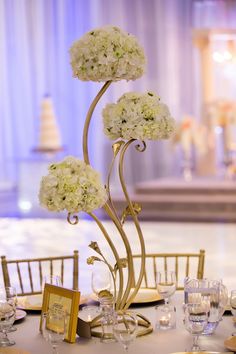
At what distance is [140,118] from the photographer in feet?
9.38

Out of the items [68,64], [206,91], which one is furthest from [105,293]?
[68,64]

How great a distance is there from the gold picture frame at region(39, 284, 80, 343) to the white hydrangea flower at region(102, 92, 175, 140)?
Result: 595mm

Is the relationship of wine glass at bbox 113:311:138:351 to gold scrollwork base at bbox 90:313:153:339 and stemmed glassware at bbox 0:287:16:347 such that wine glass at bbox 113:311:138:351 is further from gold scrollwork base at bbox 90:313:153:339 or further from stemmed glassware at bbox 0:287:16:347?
stemmed glassware at bbox 0:287:16:347

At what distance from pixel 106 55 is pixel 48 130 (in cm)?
1026

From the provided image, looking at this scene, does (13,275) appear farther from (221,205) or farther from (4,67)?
(4,67)

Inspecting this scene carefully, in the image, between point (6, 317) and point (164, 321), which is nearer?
point (6, 317)

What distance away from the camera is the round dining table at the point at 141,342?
8.95ft

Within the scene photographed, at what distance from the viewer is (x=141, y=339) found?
9.41 ft

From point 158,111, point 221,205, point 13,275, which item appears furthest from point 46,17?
point 158,111

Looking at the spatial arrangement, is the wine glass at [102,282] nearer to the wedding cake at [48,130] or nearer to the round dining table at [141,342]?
the round dining table at [141,342]

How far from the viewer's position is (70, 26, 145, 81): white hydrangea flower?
2857 millimetres

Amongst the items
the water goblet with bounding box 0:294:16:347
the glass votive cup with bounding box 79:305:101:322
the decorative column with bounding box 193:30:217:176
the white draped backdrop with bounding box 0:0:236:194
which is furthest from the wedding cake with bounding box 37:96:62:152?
the water goblet with bounding box 0:294:16:347

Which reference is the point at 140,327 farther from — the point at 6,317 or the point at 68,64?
the point at 68,64

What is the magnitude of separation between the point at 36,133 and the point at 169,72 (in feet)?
8.71
